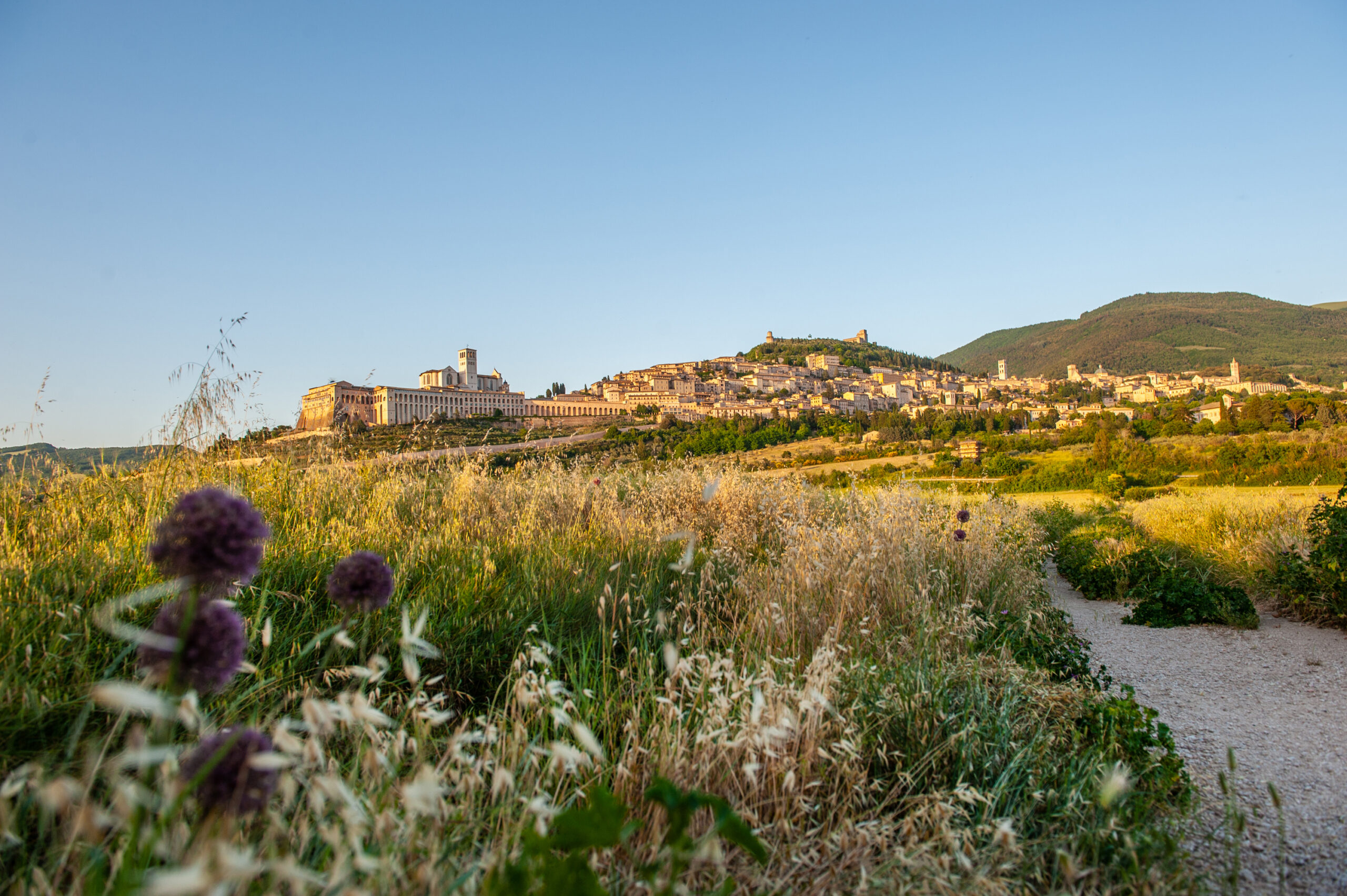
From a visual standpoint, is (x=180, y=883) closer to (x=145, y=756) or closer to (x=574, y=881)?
(x=145, y=756)

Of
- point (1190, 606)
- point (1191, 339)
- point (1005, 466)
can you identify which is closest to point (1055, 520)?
point (1190, 606)

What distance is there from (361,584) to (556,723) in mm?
713

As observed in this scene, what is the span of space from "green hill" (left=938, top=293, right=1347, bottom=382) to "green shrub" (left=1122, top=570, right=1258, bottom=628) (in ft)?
282

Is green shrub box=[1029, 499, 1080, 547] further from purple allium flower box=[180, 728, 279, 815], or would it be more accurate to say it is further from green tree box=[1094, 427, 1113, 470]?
purple allium flower box=[180, 728, 279, 815]

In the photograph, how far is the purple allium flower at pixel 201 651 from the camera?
0.97m

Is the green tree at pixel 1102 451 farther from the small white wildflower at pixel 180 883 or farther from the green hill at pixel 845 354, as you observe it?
the green hill at pixel 845 354

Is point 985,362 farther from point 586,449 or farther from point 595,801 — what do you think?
point 595,801

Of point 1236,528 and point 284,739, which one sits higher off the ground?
point 284,739

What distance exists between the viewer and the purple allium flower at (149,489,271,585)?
1.02m

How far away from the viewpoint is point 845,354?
136625 mm

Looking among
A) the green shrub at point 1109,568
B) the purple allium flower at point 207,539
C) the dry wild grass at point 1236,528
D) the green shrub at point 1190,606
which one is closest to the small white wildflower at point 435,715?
the purple allium flower at point 207,539

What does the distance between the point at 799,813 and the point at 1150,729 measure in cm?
173

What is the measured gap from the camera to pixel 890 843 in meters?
1.91

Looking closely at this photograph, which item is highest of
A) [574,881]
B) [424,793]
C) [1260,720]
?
[424,793]
